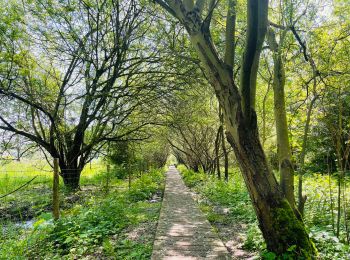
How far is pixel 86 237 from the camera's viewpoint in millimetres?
5215

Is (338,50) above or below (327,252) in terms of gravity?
above

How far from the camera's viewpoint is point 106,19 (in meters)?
→ 8.05

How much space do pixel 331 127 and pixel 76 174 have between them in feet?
37.3

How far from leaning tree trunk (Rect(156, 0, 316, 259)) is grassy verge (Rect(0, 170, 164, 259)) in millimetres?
1957

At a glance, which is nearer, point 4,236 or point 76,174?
point 4,236

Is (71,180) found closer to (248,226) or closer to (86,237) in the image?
(86,237)

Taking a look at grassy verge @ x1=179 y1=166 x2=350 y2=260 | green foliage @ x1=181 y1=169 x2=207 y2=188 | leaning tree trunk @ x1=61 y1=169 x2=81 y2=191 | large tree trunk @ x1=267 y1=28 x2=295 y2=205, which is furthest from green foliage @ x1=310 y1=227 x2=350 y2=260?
green foliage @ x1=181 y1=169 x2=207 y2=188

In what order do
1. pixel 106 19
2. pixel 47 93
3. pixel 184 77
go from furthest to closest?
pixel 47 93
pixel 184 77
pixel 106 19

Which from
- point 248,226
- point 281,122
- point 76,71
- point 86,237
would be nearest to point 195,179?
point 76,71

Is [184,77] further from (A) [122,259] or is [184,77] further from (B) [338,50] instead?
(A) [122,259]

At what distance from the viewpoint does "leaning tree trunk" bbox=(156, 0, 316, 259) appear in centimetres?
365

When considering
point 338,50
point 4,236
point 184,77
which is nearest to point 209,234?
point 4,236

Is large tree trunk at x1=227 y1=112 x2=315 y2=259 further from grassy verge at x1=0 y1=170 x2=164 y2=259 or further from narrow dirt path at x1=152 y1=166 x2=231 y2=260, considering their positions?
grassy verge at x1=0 y1=170 x2=164 y2=259

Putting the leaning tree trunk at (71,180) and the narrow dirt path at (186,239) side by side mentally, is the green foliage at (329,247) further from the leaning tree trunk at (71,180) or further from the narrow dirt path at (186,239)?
the leaning tree trunk at (71,180)
